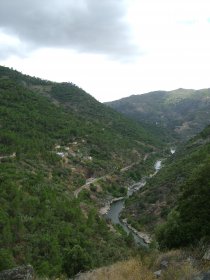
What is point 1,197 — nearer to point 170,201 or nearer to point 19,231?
point 19,231

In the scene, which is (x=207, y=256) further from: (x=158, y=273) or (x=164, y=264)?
(x=158, y=273)

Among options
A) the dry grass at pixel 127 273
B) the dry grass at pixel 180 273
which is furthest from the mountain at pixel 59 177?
the dry grass at pixel 180 273

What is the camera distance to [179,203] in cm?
2020

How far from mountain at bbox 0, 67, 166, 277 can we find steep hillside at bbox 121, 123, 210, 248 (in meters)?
3.25

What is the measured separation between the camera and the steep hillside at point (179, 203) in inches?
698

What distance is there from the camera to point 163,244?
18828 millimetres

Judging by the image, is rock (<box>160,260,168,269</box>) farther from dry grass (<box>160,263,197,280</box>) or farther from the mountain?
the mountain

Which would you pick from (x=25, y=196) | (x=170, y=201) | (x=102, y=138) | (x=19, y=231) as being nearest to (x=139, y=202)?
(x=170, y=201)

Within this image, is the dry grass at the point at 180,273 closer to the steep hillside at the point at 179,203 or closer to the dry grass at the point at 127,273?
the dry grass at the point at 127,273

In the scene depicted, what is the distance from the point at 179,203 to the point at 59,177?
6363 centimetres

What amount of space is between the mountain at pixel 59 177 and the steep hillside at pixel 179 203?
128 inches

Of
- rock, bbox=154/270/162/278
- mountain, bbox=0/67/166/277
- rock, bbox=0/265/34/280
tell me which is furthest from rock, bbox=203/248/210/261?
mountain, bbox=0/67/166/277

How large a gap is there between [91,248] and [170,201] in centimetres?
2405

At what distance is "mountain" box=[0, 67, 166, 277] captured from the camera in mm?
41062
